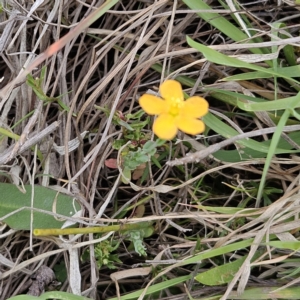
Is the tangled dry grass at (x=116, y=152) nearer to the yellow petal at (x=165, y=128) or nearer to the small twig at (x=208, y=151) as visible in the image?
the small twig at (x=208, y=151)

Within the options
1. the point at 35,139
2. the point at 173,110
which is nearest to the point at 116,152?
the point at 35,139

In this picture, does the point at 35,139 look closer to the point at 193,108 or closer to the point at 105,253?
the point at 105,253

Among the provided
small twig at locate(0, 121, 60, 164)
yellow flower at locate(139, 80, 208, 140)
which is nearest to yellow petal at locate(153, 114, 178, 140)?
yellow flower at locate(139, 80, 208, 140)

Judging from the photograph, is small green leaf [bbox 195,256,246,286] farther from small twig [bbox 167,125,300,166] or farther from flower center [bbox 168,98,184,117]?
flower center [bbox 168,98,184,117]

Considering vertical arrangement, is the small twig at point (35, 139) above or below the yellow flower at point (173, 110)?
below

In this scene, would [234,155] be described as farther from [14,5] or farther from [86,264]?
[14,5]

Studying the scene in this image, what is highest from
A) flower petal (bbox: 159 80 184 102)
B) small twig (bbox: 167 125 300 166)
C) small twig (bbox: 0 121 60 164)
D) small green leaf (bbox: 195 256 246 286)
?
flower petal (bbox: 159 80 184 102)

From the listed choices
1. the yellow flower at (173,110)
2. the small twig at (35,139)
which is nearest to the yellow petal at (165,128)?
the yellow flower at (173,110)

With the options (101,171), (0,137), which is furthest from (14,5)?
(101,171)
